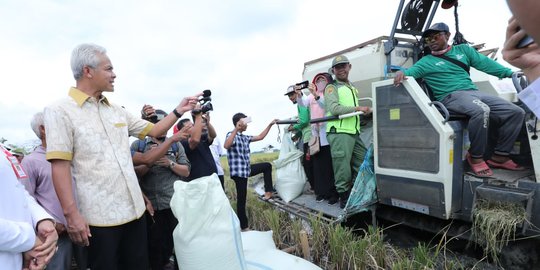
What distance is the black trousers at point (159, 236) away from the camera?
312 centimetres

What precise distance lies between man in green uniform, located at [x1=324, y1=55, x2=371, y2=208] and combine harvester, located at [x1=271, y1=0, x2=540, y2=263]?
0.34 m

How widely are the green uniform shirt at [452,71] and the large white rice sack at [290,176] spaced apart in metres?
2.11

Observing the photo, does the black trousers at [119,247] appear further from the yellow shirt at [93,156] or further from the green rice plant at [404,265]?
the green rice plant at [404,265]

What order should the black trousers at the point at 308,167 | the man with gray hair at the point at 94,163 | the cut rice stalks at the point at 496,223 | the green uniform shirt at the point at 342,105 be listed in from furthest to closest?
the black trousers at the point at 308,167 → the green uniform shirt at the point at 342,105 → the cut rice stalks at the point at 496,223 → the man with gray hair at the point at 94,163

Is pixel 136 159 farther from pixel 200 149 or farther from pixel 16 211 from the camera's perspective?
pixel 16 211

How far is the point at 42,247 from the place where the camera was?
4.61 ft

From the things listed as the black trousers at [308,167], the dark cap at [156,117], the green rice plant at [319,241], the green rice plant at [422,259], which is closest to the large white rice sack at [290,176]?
the black trousers at [308,167]

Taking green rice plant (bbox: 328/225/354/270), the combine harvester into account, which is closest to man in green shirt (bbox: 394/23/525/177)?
the combine harvester

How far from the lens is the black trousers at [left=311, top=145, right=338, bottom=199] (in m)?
4.25

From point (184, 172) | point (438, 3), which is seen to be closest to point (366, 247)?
point (184, 172)

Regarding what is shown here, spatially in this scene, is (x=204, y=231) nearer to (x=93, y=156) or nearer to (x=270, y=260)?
(x=270, y=260)

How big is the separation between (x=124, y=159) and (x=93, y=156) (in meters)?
0.19

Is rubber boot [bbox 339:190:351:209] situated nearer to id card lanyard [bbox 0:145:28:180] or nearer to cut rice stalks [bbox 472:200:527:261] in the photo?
cut rice stalks [bbox 472:200:527:261]

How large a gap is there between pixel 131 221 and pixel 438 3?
4250 mm
